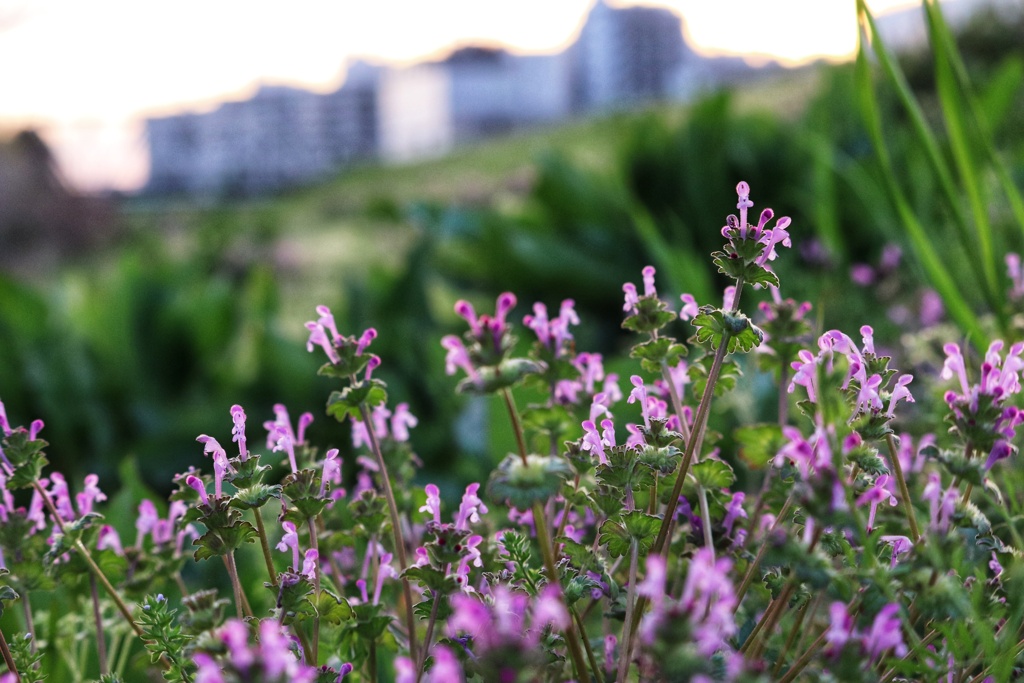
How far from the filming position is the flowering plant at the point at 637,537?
461 millimetres

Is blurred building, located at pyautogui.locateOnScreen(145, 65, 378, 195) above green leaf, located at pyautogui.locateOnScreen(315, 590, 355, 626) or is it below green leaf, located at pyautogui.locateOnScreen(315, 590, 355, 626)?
below

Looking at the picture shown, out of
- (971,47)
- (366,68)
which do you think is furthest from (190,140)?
(971,47)

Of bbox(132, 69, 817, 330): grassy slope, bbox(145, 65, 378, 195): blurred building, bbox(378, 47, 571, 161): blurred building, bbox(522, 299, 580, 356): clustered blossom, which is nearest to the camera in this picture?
bbox(522, 299, 580, 356): clustered blossom

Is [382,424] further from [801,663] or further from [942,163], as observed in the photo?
[942,163]

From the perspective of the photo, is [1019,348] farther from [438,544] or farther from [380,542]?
[380,542]

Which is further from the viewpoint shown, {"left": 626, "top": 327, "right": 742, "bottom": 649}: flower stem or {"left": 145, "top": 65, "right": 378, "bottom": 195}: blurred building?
{"left": 145, "top": 65, "right": 378, "bottom": 195}: blurred building

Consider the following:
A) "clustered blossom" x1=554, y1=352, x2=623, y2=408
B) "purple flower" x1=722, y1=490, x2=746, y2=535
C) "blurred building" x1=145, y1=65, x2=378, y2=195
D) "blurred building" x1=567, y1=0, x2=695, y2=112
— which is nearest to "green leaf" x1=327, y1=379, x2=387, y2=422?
"clustered blossom" x1=554, y1=352, x2=623, y2=408

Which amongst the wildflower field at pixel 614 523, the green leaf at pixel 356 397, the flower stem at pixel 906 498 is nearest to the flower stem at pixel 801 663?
the wildflower field at pixel 614 523

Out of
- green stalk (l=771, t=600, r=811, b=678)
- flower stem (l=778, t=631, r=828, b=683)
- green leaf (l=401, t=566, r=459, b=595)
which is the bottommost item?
green stalk (l=771, t=600, r=811, b=678)

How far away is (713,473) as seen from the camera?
61 cm

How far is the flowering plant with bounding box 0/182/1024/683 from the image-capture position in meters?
0.46

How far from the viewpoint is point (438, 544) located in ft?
1.84

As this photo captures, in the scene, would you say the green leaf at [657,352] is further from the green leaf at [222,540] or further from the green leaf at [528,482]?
the green leaf at [222,540]

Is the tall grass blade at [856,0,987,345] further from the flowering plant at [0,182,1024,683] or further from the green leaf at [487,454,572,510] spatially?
the green leaf at [487,454,572,510]
